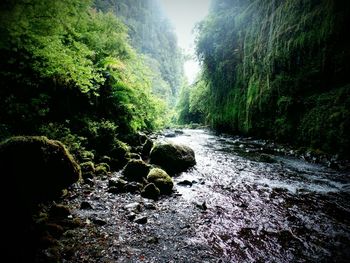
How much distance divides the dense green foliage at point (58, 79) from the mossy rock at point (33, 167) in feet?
4.81

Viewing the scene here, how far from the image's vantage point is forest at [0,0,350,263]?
3.06 meters

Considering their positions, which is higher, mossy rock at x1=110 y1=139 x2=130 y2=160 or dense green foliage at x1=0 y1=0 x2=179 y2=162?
dense green foliage at x1=0 y1=0 x2=179 y2=162

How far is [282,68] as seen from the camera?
1312 centimetres

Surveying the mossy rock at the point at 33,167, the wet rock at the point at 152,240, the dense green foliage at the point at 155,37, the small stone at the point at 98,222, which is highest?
the dense green foliage at the point at 155,37

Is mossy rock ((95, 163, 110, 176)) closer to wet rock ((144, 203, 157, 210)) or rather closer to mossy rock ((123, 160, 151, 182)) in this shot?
mossy rock ((123, 160, 151, 182))

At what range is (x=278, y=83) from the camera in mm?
13109

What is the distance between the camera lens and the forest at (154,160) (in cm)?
306

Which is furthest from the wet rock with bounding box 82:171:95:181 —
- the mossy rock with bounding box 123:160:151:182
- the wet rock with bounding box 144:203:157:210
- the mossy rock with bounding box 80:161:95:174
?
the wet rock with bounding box 144:203:157:210

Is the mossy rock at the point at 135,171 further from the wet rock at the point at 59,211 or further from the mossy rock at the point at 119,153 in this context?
the wet rock at the point at 59,211

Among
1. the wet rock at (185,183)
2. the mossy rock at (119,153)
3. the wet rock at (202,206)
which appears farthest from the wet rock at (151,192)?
the mossy rock at (119,153)

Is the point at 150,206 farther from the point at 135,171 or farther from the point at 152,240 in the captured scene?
the point at 135,171

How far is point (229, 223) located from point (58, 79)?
5.91m

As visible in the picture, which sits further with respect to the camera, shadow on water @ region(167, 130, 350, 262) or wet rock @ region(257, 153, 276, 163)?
wet rock @ region(257, 153, 276, 163)

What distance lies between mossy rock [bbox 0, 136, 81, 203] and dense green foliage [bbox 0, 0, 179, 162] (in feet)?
4.81
